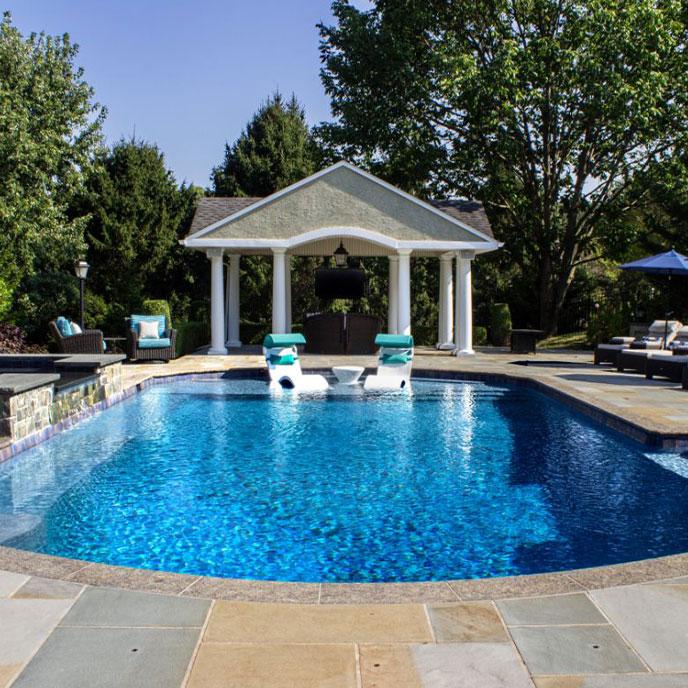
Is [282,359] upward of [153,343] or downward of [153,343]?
downward

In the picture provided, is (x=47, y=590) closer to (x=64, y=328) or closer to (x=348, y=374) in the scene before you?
(x=348, y=374)

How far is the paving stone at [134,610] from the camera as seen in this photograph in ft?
11.5

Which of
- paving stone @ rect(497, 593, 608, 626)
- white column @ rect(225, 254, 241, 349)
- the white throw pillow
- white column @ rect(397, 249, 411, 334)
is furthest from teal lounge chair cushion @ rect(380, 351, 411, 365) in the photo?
paving stone @ rect(497, 593, 608, 626)

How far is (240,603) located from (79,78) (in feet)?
87.0

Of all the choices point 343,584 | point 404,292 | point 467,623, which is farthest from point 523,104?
point 467,623

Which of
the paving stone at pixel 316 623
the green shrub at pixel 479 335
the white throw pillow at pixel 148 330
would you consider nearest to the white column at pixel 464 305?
the green shrub at pixel 479 335

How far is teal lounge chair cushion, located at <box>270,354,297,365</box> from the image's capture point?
582 inches

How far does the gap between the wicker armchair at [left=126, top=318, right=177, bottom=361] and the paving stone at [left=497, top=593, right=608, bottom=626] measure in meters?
15.2

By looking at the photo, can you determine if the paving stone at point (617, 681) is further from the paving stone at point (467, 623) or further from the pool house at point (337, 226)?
the pool house at point (337, 226)

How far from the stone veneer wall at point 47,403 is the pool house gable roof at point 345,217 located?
8.54 meters

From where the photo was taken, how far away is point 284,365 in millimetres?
14844

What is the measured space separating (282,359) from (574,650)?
1180 cm

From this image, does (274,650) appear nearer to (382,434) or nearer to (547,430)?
(382,434)

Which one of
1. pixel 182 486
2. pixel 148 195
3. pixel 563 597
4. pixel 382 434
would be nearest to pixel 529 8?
pixel 148 195
